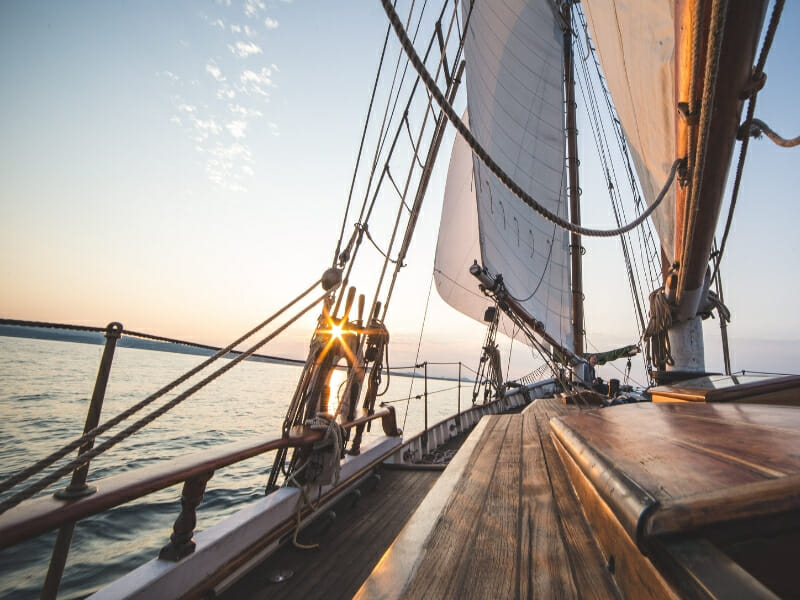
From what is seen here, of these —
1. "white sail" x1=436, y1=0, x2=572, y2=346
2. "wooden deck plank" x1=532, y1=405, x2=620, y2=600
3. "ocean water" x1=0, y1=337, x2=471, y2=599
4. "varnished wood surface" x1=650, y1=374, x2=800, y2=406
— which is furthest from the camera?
"white sail" x1=436, y1=0, x2=572, y2=346

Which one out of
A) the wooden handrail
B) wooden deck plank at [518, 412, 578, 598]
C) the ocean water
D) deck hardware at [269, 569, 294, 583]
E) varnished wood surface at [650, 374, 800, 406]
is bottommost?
the ocean water

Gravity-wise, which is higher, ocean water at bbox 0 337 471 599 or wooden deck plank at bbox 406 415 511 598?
wooden deck plank at bbox 406 415 511 598

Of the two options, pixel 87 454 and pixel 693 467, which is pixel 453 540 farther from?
pixel 87 454

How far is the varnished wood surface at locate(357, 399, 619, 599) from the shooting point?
0.83 metres

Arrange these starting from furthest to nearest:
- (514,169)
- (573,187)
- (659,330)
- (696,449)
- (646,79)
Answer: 1. (573,187)
2. (514,169)
3. (659,330)
4. (646,79)
5. (696,449)

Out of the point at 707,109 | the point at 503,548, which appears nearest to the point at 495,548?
the point at 503,548

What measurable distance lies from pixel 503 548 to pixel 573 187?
11.9 meters

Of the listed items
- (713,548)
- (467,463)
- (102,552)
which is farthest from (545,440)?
(102,552)

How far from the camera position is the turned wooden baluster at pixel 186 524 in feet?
4.86

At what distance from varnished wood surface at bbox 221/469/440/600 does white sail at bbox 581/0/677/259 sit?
311 centimetres

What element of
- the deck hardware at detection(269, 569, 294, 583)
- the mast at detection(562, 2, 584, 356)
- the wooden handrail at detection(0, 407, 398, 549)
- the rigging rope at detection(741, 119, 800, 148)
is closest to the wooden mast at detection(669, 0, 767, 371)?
the rigging rope at detection(741, 119, 800, 148)

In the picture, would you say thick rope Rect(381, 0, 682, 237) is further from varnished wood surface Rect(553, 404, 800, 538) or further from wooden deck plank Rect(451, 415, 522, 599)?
wooden deck plank Rect(451, 415, 522, 599)

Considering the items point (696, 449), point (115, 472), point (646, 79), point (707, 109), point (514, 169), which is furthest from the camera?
point (514, 169)

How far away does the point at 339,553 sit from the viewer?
2.08 meters
